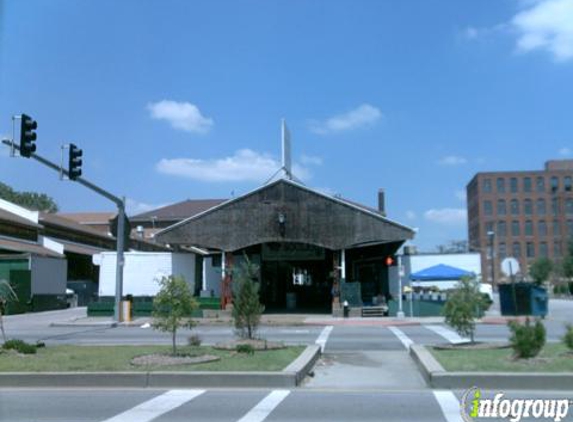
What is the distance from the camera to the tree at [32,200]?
95.1 meters

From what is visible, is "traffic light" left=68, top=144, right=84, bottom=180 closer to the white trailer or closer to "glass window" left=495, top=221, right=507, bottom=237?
the white trailer

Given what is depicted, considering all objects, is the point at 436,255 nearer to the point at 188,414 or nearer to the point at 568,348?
the point at 568,348

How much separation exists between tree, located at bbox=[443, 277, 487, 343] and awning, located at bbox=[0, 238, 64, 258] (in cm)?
3505

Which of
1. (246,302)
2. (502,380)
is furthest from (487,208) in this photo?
(502,380)

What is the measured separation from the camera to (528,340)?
42.3 feet

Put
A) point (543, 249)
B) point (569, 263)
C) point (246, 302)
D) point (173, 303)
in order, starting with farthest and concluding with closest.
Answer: point (543, 249), point (569, 263), point (246, 302), point (173, 303)

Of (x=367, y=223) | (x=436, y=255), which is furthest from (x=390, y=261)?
(x=436, y=255)

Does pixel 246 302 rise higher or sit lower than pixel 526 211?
lower

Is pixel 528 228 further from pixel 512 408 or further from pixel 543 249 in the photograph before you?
pixel 512 408

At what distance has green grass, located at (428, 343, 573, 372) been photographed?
11820 mm

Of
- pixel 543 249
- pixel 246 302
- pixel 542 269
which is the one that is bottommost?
pixel 246 302

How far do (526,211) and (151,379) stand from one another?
13950 centimetres

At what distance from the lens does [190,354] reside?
14.3 metres

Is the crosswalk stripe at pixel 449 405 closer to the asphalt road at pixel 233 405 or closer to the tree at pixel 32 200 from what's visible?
the asphalt road at pixel 233 405
